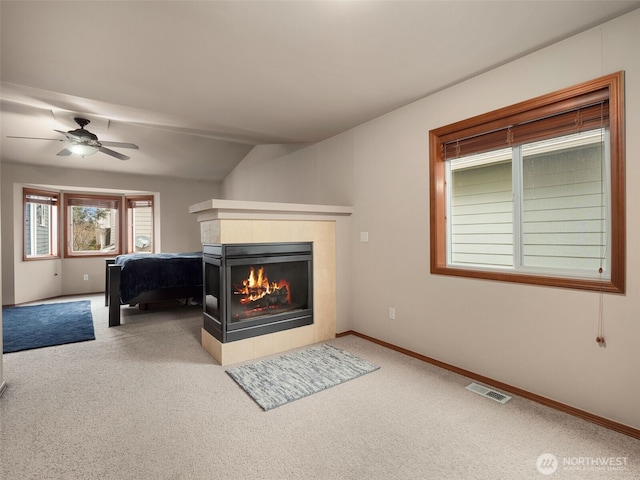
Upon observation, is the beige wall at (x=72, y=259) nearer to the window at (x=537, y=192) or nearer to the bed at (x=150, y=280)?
the bed at (x=150, y=280)

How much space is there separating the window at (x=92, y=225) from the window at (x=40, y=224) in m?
0.20

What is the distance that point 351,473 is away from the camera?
1.54 metres

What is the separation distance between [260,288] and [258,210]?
0.78 m

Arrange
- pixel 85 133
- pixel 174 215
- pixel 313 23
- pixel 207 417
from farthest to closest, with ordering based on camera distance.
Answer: pixel 174 215, pixel 85 133, pixel 207 417, pixel 313 23

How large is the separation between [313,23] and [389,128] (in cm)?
155

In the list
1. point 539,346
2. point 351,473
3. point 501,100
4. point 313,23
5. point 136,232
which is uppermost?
point 313,23

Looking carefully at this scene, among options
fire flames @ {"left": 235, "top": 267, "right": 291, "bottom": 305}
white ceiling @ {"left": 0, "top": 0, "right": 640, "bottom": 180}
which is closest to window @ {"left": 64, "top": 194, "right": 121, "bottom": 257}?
white ceiling @ {"left": 0, "top": 0, "right": 640, "bottom": 180}

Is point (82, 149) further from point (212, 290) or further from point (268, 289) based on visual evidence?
point (268, 289)

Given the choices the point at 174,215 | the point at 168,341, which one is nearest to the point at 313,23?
the point at 168,341

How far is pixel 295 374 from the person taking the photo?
8.64 feet

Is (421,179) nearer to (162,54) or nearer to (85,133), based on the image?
(162,54)

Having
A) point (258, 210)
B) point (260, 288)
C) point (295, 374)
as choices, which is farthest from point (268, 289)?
point (295, 374)

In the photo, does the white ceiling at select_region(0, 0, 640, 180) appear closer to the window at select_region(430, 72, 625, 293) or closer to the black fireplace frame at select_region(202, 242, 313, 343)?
the window at select_region(430, 72, 625, 293)

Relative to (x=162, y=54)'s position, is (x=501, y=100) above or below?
below
